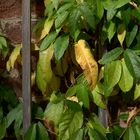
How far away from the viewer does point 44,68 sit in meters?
1.14

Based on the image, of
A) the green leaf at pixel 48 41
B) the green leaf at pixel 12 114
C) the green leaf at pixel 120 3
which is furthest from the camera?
the green leaf at pixel 12 114

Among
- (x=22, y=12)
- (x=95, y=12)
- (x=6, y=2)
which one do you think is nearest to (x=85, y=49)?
(x=95, y=12)

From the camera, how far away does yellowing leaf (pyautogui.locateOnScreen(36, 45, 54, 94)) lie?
113 cm

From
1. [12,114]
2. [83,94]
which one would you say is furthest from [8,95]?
[83,94]

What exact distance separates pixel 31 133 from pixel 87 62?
0.26m

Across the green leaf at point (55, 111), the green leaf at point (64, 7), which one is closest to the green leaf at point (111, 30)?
the green leaf at point (64, 7)

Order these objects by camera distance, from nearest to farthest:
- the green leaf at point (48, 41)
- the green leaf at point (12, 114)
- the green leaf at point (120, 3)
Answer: the green leaf at point (120, 3)
the green leaf at point (48, 41)
the green leaf at point (12, 114)

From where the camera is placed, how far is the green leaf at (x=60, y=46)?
109 cm

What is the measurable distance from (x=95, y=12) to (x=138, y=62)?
169 millimetres

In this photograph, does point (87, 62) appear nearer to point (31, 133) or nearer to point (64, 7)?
point (64, 7)

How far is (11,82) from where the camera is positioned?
130 centimetres

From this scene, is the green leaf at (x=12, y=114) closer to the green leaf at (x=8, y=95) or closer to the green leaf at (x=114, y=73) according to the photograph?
the green leaf at (x=8, y=95)

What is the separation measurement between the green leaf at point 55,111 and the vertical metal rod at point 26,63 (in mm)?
61

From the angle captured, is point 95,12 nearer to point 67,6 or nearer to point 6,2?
point 67,6
